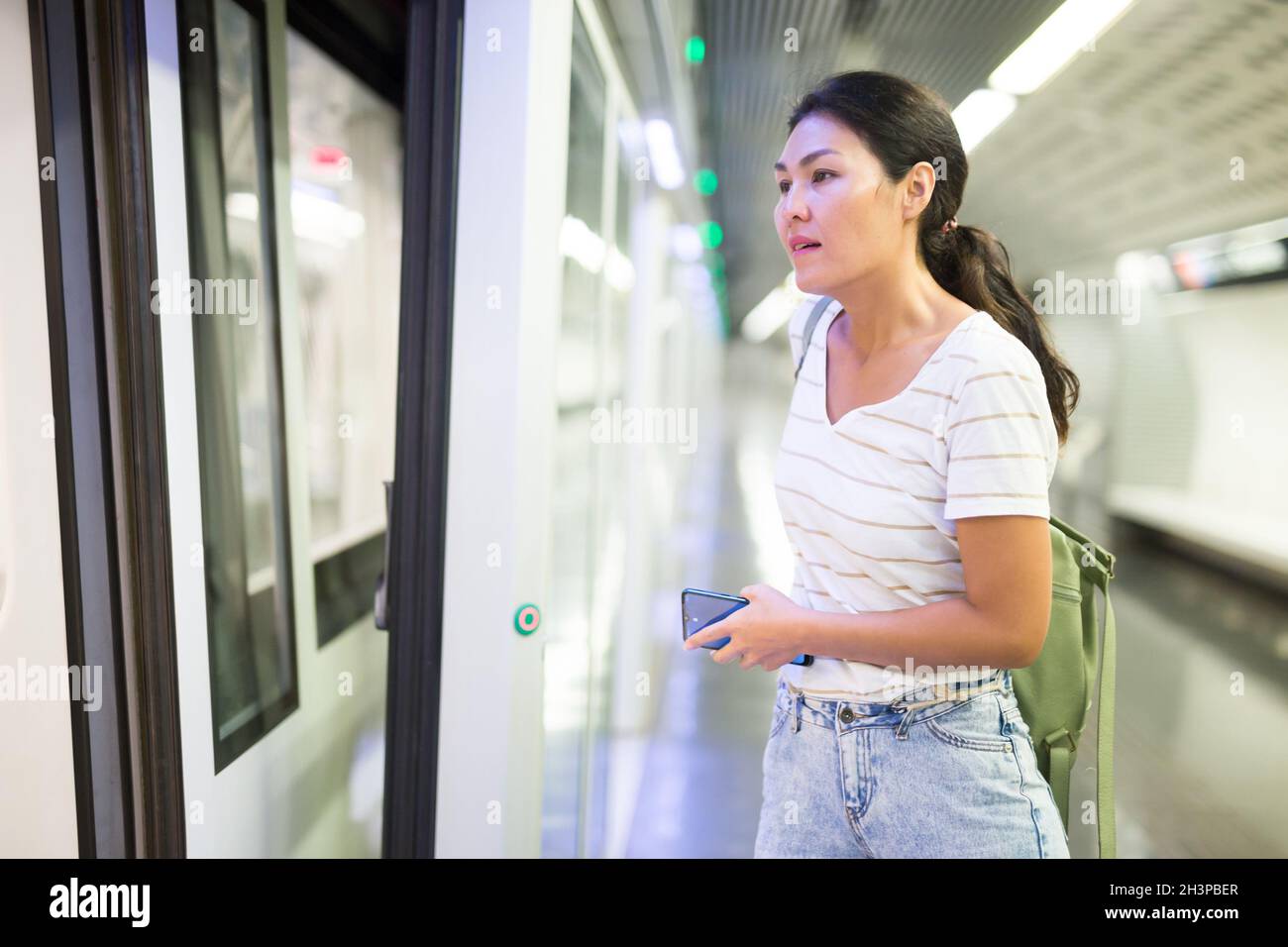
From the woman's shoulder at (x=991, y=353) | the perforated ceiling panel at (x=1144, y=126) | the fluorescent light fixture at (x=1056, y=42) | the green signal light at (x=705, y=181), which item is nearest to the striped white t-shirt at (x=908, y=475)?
the woman's shoulder at (x=991, y=353)

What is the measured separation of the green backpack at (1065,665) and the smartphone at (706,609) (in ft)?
1.30

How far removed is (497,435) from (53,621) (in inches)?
27.7

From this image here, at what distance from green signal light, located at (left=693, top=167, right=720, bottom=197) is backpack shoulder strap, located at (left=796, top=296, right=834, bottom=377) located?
3068 mm

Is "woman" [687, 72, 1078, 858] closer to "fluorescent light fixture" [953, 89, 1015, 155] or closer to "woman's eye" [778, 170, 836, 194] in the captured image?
"woman's eye" [778, 170, 836, 194]

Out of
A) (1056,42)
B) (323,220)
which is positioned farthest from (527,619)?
(323,220)

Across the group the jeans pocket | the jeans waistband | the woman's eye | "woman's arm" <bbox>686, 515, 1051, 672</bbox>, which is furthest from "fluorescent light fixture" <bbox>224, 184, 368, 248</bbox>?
the jeans pocket

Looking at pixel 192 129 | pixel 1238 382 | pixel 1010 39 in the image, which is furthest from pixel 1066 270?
pixel 1238 382

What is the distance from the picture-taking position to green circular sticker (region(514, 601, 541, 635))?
1410 mm

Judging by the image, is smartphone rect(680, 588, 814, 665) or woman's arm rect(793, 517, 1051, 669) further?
smartphone rect(680, 588, 814, 665)

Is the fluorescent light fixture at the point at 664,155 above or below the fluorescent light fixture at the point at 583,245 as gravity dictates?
above

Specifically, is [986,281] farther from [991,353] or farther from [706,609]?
[706,609]

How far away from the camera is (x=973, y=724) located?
1.08m

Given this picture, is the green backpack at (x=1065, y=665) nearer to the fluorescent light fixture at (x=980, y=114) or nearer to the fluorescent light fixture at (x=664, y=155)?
the fluorescent light fixture at (x=980, y=114)

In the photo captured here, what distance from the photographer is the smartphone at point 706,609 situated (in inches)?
48.0
